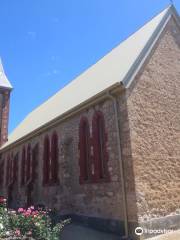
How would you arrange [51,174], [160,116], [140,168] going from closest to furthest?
[140,168] → [160,116] → [51,174]

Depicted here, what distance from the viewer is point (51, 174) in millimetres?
13727

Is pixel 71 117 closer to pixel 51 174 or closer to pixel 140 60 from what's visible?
pixel 51 174

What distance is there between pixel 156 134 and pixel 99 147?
7.96 feet

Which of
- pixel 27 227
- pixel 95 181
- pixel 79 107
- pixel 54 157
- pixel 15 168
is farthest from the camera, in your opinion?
pixel 15 168

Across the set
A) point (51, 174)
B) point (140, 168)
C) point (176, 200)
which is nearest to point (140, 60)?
point (140, 168)

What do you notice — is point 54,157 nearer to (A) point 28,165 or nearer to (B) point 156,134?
(A) point 28,165

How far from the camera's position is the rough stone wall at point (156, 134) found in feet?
29.2

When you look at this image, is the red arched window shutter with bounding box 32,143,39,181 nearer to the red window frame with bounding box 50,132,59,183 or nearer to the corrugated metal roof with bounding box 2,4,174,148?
the corrugated metal roof with bounding box 2,4,174,148

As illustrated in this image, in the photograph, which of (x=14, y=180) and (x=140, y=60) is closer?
(x=140, y=60)

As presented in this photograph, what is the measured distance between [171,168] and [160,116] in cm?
219

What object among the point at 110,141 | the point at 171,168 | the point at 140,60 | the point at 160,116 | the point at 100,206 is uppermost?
the point at 140,60

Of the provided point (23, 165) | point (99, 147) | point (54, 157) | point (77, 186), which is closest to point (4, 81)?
point (23, 165)

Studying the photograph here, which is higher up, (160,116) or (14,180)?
(160,116)

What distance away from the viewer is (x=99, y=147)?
1055 centimetres
